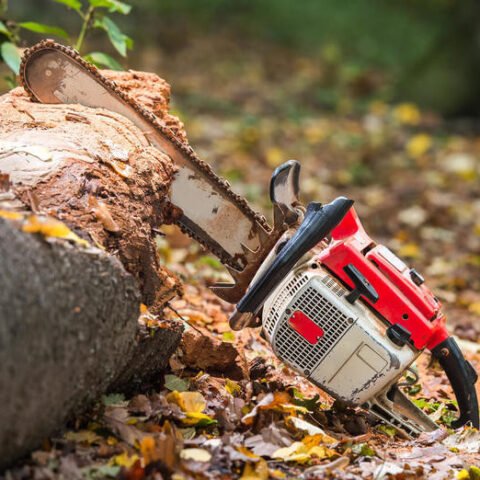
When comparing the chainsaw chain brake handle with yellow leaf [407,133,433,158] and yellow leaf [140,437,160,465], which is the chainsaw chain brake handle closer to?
yellow leaf [140,437,160,465]

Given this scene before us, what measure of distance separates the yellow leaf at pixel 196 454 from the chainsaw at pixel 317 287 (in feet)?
2.45

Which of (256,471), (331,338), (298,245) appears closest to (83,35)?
(298,245)

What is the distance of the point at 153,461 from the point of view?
274cm

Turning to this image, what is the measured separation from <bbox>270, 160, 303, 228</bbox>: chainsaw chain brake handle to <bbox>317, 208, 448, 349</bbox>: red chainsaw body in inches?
7.9

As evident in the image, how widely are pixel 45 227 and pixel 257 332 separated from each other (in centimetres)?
234

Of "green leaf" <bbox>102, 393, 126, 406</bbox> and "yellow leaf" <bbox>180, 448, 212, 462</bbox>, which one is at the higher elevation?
"yellow leaf" <bbox>180, 448, 212, 462</bbox>

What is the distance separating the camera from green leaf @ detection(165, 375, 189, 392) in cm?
337

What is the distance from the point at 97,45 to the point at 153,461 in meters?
11.5

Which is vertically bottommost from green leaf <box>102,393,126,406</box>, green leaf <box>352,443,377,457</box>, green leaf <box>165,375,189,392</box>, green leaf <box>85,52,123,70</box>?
green leaf <box>102,393,126,406</box>

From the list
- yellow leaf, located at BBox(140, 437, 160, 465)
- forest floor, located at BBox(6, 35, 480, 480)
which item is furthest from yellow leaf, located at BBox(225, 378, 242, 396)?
yellow leaf, located at BBox(140, 437, 160, 465)

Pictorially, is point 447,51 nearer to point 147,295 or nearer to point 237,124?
point 237,124

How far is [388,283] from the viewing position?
354 centimetres

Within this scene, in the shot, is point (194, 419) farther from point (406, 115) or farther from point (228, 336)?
point (406, 115)

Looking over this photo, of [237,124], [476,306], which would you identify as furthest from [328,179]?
[476,306]
